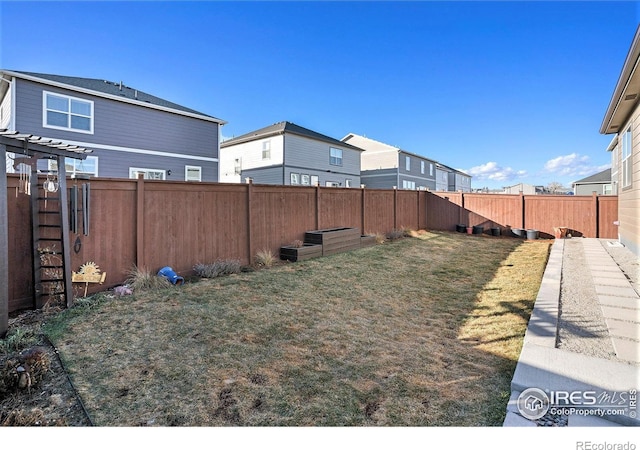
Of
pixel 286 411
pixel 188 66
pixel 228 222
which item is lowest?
pixel 286 411

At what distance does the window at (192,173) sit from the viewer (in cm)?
1434

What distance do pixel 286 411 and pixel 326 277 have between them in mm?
4061

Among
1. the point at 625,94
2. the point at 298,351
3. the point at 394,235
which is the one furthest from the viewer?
the point at 394,235

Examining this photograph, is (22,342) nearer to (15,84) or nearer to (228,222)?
(228,222)

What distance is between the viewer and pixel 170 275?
17.7 feet

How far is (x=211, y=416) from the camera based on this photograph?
7.26 feet

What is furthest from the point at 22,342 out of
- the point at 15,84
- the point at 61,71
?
the point at 61,71

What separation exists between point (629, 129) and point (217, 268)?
10.3m

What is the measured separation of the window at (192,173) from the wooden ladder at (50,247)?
10290mm

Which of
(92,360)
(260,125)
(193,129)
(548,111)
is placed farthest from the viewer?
(260,125)

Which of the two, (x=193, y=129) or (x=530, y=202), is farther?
(x=193, y=129)

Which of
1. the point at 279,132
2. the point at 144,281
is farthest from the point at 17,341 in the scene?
the point at 279,132

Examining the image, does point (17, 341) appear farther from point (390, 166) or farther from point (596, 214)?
point (390, 166)

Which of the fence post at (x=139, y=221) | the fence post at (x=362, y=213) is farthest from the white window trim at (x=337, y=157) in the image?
the fence post at (x=139, y=221)
